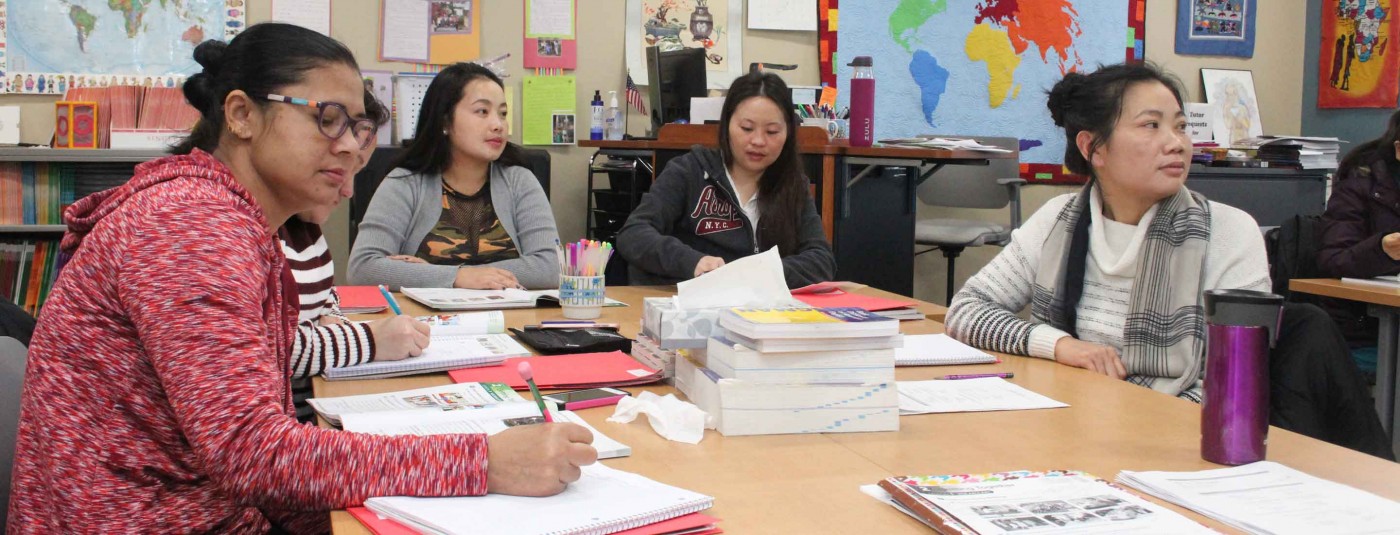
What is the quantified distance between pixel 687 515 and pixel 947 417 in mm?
537

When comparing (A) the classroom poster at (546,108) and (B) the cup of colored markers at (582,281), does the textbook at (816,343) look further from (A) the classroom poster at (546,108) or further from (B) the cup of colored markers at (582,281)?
(A) the classroom poster at (546,108)

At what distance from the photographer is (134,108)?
397 cm

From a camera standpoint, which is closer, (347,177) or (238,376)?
(238,376)

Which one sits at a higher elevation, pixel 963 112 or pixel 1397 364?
pixel 963 112

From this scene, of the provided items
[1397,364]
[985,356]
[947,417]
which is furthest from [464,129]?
[1397,364]

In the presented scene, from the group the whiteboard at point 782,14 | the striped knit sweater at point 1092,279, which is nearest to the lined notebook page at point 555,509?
the striped knit sweater at point 1092,279

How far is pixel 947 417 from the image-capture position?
139cm

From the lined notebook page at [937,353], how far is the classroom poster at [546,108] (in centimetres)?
306

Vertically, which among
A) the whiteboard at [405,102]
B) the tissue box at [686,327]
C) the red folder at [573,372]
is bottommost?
the red folder at [573,372]

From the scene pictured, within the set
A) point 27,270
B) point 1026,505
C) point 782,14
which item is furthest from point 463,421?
point 782,14

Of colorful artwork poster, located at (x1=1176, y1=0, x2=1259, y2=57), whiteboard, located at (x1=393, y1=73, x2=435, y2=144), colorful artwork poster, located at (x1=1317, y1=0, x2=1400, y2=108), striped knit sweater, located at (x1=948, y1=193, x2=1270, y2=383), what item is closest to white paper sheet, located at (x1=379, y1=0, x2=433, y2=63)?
whiteboard, located at (x1=393, y1=73, x2=435, y2=144)

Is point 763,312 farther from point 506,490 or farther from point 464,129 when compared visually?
point 464,129

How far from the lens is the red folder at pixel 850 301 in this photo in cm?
223

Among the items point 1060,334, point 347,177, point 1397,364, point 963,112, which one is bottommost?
point 1397,364
